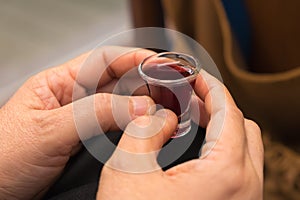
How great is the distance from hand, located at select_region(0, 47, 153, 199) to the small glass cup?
0.07 ft

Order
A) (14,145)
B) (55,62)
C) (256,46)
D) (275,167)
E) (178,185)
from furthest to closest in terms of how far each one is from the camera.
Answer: (55,62)
(256,46)
(275,167)
(14,145)
(178,185)

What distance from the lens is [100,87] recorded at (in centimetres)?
72

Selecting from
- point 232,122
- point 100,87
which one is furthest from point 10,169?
point 232,122

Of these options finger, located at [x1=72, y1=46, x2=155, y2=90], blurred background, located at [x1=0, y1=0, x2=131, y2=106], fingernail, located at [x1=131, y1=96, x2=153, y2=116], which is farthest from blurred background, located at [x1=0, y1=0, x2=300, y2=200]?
blurred background, located at [x1=0, y1=0, x2=131, y2=106]

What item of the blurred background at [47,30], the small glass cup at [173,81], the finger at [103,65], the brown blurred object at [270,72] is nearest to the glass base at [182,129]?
the small glass cup at [173,81]

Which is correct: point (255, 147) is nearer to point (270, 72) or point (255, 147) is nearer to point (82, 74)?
point (82, 74)

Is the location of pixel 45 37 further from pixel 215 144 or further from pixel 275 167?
pixel 215 144

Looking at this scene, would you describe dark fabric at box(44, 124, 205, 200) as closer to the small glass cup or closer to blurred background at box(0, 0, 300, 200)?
the small glass cup

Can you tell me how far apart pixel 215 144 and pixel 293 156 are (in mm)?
412

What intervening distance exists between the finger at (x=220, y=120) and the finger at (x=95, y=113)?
0.07 meters

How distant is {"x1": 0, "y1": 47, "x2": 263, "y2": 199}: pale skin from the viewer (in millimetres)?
521

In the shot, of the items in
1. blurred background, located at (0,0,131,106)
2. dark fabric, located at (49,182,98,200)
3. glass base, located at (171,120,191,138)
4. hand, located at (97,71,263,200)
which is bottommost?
blurred background, located at (0,0,131,106)

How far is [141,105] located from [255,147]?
0.15 m

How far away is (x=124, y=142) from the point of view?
1.79 ft
